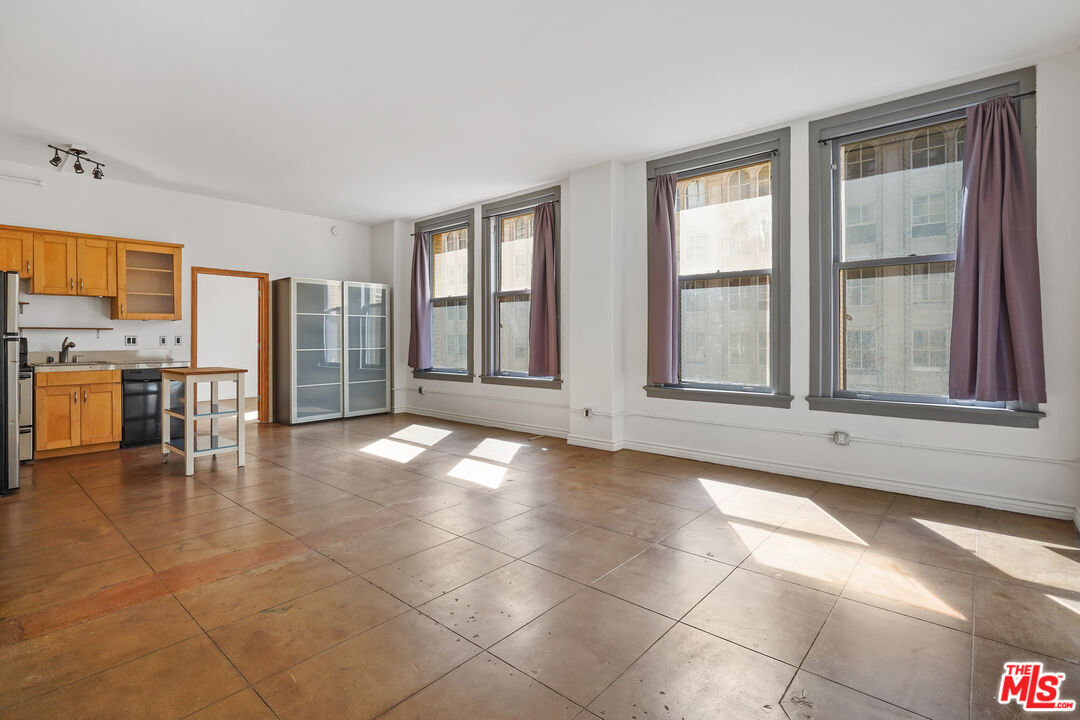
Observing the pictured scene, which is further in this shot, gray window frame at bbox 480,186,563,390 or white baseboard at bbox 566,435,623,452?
gray window frame at bbox 480,186,563,390

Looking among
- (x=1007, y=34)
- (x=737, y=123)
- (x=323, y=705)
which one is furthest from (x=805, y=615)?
(x=737, y=123)

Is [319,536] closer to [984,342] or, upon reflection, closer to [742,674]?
[742,674]

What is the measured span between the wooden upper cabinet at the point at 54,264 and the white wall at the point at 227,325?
4.18m

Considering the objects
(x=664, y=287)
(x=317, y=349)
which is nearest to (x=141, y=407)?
(x=317, y=349)

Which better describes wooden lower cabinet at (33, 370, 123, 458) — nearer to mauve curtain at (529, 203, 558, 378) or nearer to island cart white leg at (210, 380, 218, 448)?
island cart white leg at (210, 380, 218, 448)

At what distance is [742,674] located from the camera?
183 cm

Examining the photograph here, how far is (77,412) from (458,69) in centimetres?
494

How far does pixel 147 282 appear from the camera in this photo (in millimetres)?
6098

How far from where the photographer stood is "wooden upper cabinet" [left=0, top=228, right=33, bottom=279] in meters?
5.11

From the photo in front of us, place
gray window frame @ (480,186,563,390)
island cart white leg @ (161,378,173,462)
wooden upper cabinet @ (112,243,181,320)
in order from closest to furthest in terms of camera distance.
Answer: island cart white leg @ (161,378,173,462)
wooden upper cabinet @ (112,243,181,320)
gray window frame @ (480,186,563,390)

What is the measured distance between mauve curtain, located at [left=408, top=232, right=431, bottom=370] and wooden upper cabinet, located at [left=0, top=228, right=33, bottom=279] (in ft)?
13.2

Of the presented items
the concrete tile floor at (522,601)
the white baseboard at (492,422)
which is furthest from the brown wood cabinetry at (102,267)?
the white baseboard at (492,422)

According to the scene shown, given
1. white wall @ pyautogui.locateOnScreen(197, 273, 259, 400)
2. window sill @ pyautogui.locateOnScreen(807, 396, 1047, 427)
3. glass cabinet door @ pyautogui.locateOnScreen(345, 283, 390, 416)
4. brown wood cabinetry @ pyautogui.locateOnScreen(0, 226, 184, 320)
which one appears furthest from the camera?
white wall @ pyautogui.locateOnScreen(197, 273, 259, 400)

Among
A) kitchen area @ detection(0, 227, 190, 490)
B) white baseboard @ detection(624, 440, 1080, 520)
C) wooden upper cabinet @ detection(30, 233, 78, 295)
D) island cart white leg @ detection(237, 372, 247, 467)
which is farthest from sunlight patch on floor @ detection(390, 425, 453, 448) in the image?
wooden upper cabinet @ detection(30, 233, 78, 295)
